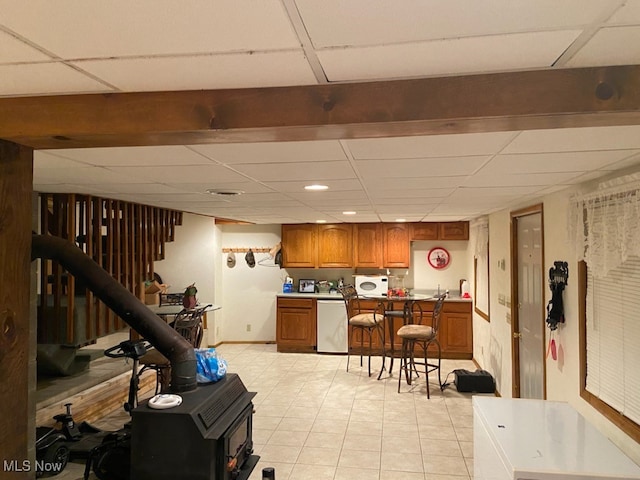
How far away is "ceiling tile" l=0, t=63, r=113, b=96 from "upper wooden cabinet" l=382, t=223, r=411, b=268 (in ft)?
19.2

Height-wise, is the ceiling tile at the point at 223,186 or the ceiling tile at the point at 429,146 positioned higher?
the ceiling tile at the point at 223,186

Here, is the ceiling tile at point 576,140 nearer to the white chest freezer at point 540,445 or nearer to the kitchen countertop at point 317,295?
the white chest freezer at point 540,445

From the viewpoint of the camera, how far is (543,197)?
10.3 ft

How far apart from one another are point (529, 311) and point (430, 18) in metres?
3.42

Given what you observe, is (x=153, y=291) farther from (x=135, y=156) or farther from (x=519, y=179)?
(x=519, y=179)

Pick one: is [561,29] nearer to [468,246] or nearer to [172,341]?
[172,341]

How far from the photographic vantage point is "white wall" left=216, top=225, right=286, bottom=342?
7.25m

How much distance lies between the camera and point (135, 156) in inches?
72.2

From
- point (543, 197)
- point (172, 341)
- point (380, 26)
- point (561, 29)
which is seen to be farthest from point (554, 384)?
point (380, 26)

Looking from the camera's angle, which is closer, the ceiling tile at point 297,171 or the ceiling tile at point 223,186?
the ceiling tile at point 297,171

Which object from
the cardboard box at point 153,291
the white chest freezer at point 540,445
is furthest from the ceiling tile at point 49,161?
the cardboard box at point 153,291

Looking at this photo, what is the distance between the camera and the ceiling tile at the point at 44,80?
100 cm

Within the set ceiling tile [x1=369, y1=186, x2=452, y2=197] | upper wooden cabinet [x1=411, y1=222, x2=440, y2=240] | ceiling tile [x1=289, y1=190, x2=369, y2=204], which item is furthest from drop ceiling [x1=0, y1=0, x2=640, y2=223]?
upper wooden cabinet [x1=411, y1=222, x2=440, y2=240]

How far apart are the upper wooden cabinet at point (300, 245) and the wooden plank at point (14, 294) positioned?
215 inches
